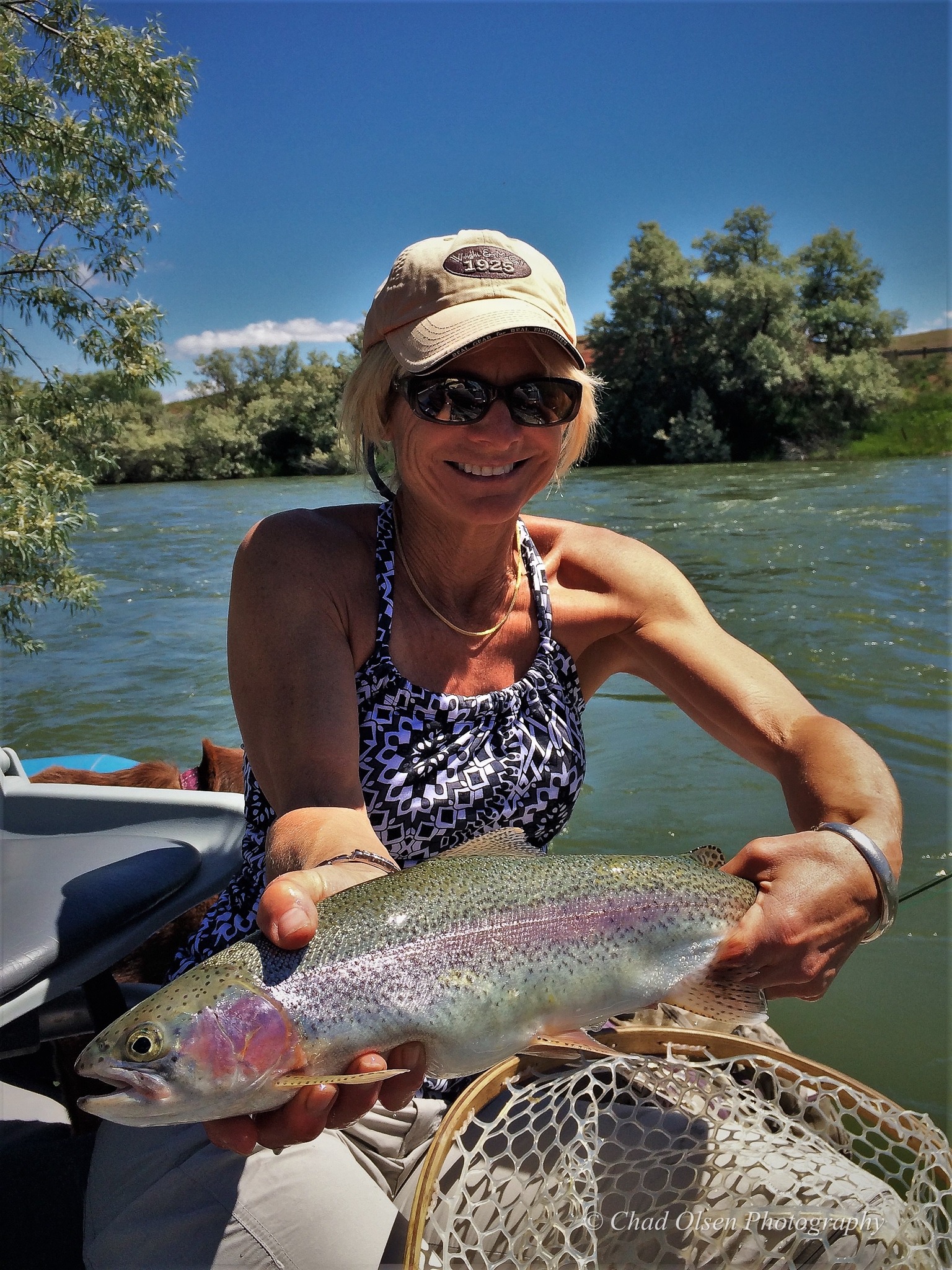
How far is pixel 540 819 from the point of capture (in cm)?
262

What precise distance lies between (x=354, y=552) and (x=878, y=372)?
5513 centimetres

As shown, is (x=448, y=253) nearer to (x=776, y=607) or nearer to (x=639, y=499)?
(x=776, y=607)

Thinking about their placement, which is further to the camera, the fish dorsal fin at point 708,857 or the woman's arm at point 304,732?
the fish dorsal fin at point 708,857

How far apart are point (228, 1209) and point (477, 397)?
191 cm

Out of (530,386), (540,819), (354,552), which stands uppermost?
(530,386)

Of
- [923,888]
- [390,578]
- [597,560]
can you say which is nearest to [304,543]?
[390,578]

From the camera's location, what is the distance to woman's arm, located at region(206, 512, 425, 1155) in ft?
5.31

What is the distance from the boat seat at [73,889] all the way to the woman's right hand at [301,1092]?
683 mm

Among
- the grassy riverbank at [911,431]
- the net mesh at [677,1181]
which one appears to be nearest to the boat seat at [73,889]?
the net mesh at [677,1181]

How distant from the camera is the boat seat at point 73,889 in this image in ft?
6.80

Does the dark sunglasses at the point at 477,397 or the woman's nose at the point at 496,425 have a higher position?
the dark sunglasses at the point at 477,397

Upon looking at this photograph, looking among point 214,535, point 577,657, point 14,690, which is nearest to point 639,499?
point 214,535

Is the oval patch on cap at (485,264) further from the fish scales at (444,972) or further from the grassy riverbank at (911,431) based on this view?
the grassy riverbank at (911,431)

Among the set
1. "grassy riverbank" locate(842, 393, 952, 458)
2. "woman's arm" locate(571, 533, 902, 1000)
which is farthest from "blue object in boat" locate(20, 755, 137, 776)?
"grassy riverbank" locate(842, 393, 952, 458)
